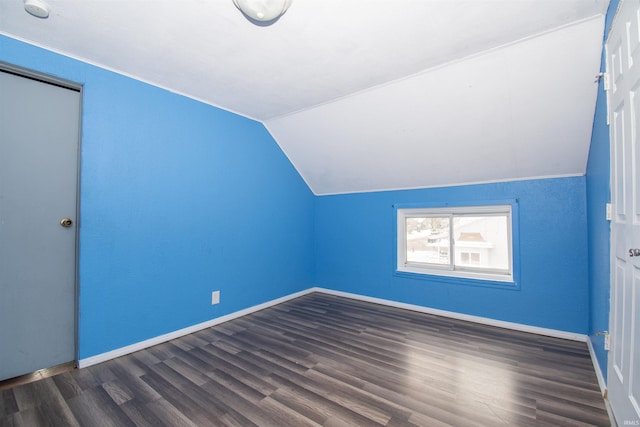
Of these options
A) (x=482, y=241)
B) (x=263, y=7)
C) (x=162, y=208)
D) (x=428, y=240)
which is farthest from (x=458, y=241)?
(x=162, y=208)

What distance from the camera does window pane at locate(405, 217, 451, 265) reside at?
11.6ft

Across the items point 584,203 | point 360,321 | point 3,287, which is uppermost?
point 584,203

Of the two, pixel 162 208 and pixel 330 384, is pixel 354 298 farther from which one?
pixel 162 208

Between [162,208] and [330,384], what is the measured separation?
212 centimetres

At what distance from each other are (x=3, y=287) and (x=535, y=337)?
4.40 m

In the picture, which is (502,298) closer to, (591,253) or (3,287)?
(591,253)

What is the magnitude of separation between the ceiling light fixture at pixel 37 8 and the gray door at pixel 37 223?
1.82 feet

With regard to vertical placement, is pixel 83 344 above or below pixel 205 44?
below

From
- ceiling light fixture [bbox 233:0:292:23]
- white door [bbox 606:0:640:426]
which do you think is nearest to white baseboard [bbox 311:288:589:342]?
white door [bbox 606:0:640:426]

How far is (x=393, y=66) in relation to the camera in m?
2.25

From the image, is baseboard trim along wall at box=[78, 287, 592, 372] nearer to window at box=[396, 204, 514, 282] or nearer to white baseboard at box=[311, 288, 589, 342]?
white baseboard at box=[311, 288, 589, 342]

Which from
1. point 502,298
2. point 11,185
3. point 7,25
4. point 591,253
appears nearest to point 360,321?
point 502,298

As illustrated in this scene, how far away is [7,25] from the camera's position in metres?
1.80

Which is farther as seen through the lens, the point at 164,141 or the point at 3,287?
the point at 164,141
